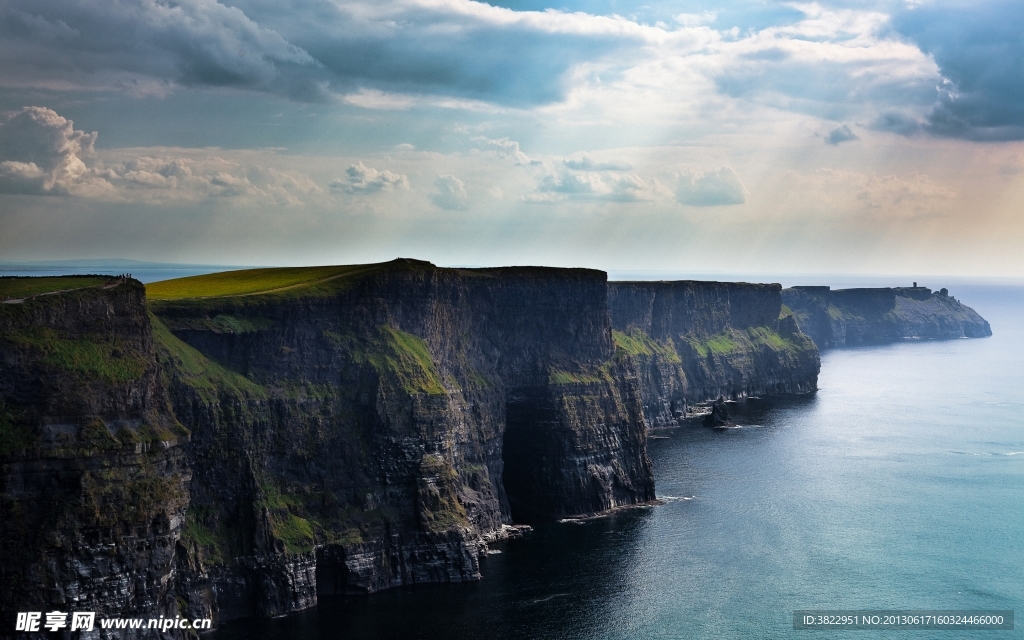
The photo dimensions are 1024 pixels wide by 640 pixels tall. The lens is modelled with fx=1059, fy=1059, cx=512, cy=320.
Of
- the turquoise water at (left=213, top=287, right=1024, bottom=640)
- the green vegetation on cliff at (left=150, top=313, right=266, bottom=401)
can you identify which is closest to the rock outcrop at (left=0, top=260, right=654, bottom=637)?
the green vegetation on cliff at (left=150, top=313, right=266, bottom=401)

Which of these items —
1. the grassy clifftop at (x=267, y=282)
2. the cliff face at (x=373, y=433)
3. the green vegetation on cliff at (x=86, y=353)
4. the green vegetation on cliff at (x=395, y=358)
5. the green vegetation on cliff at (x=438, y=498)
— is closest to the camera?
the green vegetation on cliff at (x=86, y=353)

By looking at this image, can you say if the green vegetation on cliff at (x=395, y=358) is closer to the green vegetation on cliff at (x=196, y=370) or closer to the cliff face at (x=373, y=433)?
the cliff face at (x=373, y=433)

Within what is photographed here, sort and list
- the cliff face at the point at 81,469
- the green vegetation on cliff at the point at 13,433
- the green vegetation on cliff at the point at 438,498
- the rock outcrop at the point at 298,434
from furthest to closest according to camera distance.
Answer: the green vegetation on cliff at the point at 438,498 < the rock outcrop at the point at 298,434 < the green vegetation on cliff at the point at 13,433 < the cliff face at the point at 81,469

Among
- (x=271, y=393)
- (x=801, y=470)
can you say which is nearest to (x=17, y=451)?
(x=271, y=393)

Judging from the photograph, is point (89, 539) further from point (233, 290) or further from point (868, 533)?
point (868, 533)

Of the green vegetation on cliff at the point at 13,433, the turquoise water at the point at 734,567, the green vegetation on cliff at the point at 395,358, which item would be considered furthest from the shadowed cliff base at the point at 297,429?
the turquoise water at the point at 734,567

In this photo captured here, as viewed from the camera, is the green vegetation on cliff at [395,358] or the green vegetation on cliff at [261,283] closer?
the green vegetation on cliff at [395,358]
